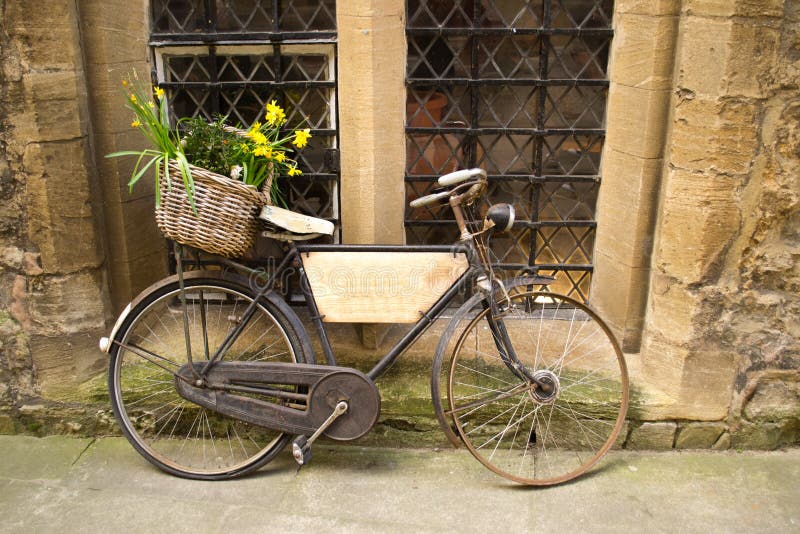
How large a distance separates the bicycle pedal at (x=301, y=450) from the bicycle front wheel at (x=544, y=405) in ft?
2.32

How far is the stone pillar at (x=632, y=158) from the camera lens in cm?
343

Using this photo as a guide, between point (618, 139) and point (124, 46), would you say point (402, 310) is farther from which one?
point (124, 46)

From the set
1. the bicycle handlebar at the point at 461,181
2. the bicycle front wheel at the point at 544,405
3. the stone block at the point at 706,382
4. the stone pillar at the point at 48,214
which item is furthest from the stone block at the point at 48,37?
the stone block at the point at 706,382

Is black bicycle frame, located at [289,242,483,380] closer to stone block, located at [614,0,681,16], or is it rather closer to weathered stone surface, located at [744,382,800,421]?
stone block, located at [614,0,681,16]

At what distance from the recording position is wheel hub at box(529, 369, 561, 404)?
3426 millimetres

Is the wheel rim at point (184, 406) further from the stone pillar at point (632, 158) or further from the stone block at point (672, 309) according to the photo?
the stone block at point (672, 309)

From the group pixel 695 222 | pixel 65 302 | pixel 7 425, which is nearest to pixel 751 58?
pixel 695 222

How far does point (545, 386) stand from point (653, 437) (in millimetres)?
753

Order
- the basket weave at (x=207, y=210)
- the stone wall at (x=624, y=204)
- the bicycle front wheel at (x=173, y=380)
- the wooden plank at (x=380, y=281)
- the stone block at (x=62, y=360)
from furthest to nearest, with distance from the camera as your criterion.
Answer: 1. the stone block at (x=62, y=360)
2. the bicycle front wheel at (x=173, y=380)
3. the wooden plank at (x=380, y=281)
4. the stone wall at (x=624, y=204)
5. the basket weave at (x=207, y=210)

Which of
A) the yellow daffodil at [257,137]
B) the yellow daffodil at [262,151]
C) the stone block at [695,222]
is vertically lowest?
the stone block at [695,222]

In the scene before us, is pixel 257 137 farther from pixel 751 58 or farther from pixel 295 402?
pixel 751 58

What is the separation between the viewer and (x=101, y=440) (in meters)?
3.87

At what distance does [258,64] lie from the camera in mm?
3766

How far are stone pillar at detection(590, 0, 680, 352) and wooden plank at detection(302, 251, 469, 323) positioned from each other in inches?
34.6
